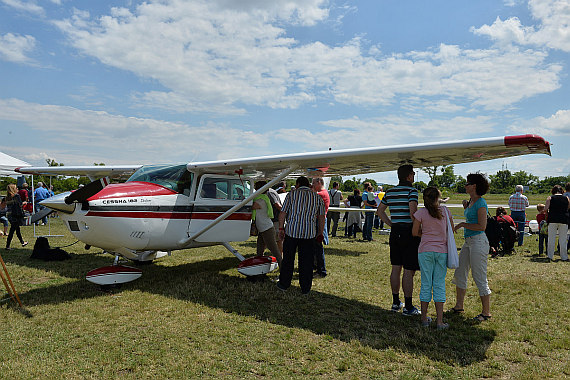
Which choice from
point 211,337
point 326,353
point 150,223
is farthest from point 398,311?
point 150,223

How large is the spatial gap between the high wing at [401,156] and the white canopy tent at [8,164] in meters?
10.9

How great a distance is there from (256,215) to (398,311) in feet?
10.3

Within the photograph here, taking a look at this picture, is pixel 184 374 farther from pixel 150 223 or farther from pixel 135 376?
pixel 150 223

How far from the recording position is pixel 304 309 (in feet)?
16.3

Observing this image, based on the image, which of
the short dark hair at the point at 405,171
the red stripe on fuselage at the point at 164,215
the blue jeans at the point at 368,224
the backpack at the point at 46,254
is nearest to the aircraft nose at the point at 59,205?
the red stripe on fuselage at the point at 164,215

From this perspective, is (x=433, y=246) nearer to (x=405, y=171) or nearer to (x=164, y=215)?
(x=405, y=171)

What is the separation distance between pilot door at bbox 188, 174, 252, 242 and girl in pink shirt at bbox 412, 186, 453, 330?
3.71 meters

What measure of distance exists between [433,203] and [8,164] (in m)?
15.6

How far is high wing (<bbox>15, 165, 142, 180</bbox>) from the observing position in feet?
28.3

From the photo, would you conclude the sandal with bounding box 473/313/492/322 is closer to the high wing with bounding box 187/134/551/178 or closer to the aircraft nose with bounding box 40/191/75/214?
the high wing with bounding box 187/134/551/178

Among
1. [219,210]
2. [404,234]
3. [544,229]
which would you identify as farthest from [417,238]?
[544,229]

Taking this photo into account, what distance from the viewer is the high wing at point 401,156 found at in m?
4.27

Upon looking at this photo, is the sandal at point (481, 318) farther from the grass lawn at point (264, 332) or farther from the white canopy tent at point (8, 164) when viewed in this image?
the white canopy tent at point (8, 164)

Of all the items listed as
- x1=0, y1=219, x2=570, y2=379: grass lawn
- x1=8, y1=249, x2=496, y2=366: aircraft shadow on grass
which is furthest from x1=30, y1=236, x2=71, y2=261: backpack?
x1=0, y1=219, x2=570, y2=379: grass lawn
